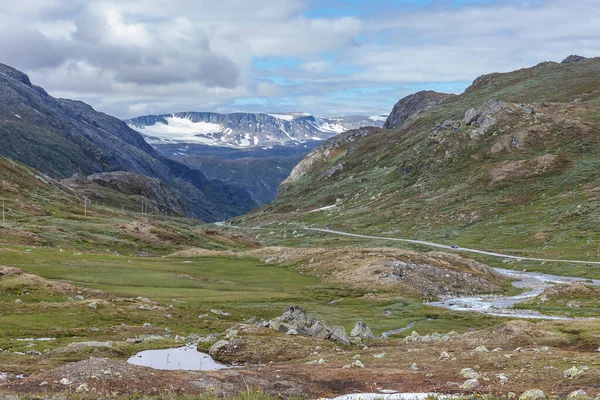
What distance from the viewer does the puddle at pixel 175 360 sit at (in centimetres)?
3534

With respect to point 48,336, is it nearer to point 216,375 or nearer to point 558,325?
point 216,375

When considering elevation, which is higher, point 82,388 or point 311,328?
point 82,388

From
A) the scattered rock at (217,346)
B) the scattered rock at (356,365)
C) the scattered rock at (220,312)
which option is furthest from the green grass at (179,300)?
the scattered rock at (356,365)

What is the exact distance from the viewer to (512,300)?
8712cm

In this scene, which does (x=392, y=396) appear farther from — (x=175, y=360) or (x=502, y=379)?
(x=175, y=360)

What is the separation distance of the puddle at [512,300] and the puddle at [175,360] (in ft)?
154

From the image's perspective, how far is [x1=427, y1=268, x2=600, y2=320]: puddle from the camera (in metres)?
74.8

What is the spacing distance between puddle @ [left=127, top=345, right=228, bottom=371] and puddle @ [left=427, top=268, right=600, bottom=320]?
47.0 meters

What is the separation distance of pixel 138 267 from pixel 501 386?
257 ft

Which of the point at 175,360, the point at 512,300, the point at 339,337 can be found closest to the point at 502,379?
the point at 175,360

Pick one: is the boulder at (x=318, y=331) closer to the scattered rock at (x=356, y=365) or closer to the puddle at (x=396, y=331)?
the puddle at (x=396, y=331)

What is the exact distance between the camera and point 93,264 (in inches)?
Answer: 3511

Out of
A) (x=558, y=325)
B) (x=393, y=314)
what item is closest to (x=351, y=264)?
(x=393, y=314)

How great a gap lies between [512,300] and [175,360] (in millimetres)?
65643
